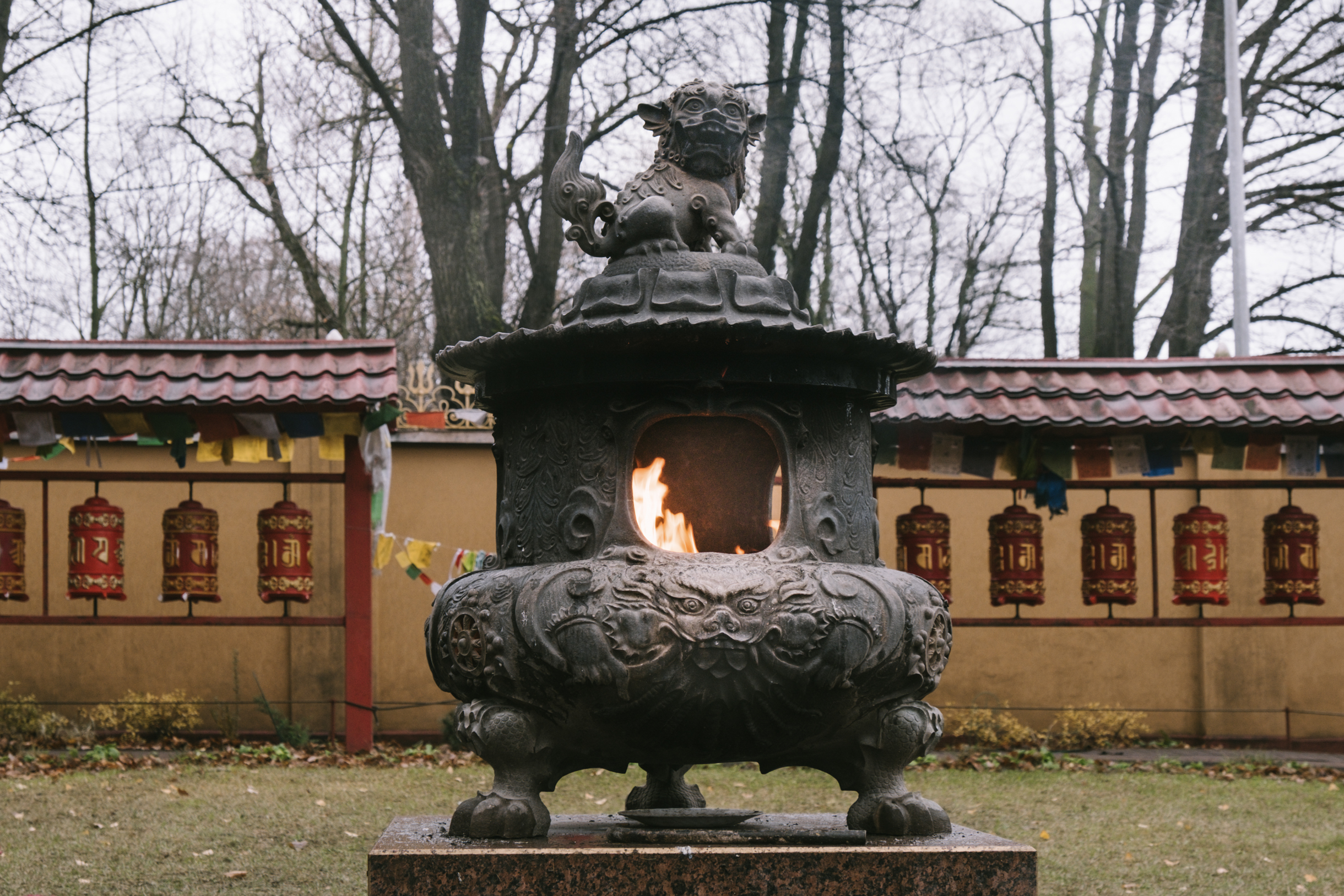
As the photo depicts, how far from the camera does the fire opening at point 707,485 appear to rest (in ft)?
13.5

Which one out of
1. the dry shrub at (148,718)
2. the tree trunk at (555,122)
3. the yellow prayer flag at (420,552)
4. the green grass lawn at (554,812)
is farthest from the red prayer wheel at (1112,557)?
the tree trunk at (555,122)

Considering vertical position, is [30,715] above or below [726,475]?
below

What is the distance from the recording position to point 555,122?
13898 mm

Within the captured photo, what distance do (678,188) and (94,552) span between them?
17.5 feet

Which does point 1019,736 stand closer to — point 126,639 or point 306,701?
point 306,701

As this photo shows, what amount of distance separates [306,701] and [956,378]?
5342 millimetres

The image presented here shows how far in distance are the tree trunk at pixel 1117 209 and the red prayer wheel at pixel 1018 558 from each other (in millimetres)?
6778

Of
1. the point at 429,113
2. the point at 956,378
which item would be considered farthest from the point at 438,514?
the point at 429,113

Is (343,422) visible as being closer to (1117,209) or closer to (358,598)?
(358,598)

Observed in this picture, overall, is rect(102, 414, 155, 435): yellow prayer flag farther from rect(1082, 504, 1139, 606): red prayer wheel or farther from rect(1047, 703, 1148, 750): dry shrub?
rect(1047, 703, 1148, 750): dry shrub

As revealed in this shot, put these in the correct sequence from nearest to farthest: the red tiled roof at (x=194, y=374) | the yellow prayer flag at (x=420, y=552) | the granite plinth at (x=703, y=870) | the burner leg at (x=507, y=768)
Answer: the granite plinth at (x=703, y=870) → the burner leg at (x=507, y=768) → the red tiled roof at (x=194, y=374) → the yellow prayer flag at (x=420, y=552)

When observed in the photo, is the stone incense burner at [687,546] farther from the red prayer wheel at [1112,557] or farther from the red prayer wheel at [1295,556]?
the red prayer wheel at [1295,556]

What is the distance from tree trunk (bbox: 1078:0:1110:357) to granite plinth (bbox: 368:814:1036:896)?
12.9 meters

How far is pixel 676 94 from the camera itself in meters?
4.45
